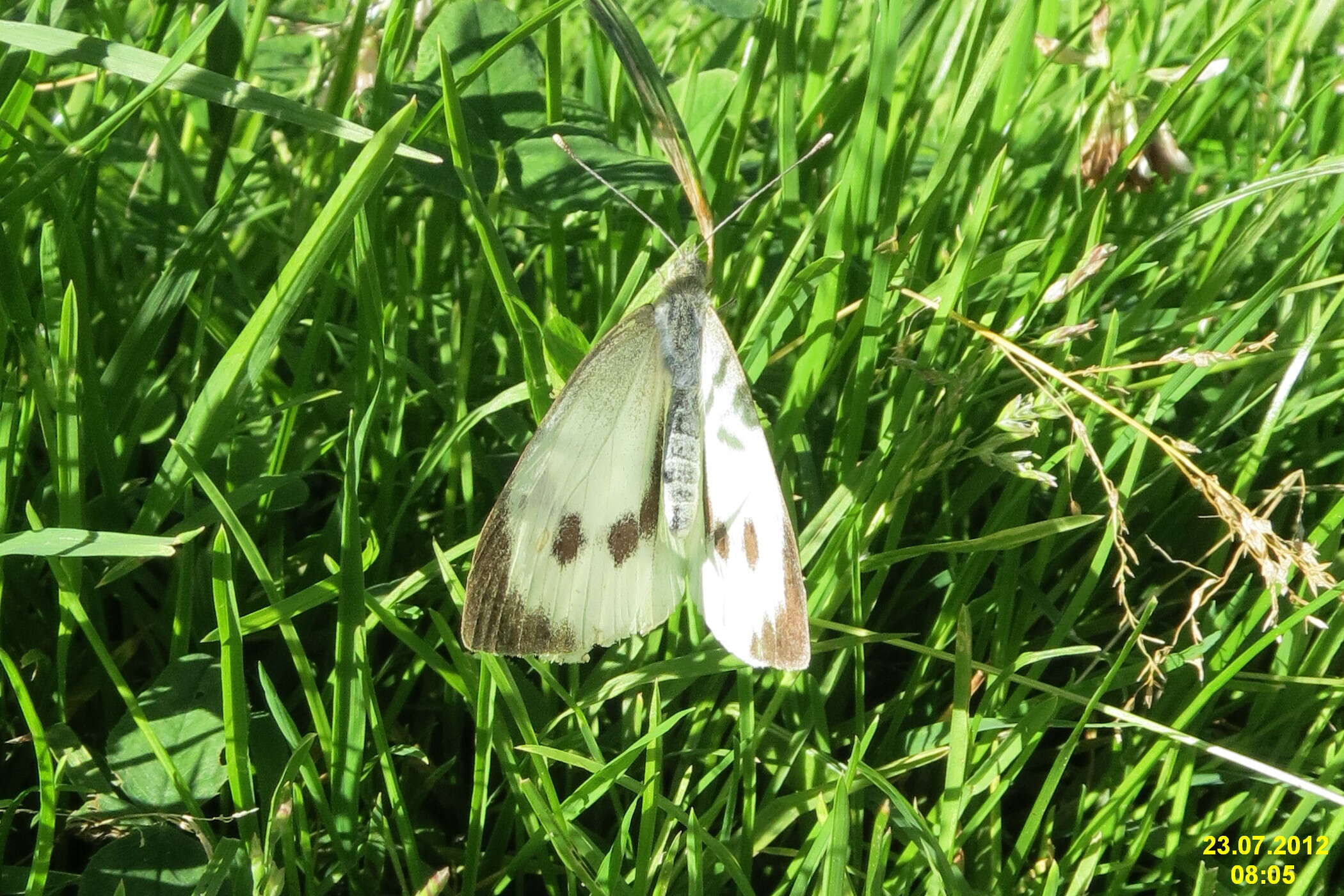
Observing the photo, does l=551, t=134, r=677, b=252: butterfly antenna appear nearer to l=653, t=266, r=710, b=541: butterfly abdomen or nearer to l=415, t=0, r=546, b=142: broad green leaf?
l=653, t=266, r=710, b=541: butterfly abdomen

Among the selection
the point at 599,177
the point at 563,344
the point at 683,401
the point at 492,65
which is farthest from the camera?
the point at 492,65

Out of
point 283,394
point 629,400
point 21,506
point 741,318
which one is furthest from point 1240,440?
Result: point 21,506

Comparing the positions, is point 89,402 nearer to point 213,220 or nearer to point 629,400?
point 213,220

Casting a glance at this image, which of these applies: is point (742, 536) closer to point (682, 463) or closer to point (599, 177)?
point (682, 463)

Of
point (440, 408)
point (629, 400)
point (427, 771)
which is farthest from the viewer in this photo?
point (440, 408)
